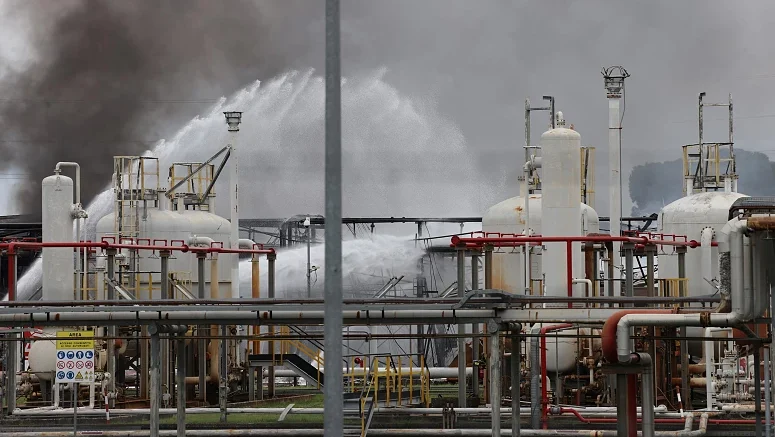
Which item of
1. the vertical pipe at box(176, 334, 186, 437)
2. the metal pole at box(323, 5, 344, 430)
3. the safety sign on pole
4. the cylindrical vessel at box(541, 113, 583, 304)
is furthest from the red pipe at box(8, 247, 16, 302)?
the metal pole at box(323, 5, 344, 430)

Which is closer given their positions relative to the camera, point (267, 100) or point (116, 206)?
point (116, 206)

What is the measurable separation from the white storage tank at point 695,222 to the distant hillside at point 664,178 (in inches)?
1822

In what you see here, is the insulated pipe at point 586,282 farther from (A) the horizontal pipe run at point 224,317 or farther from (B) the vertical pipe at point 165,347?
(B) the vertical pipe at point 165,347

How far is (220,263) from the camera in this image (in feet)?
132

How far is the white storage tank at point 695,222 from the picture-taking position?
3528cm

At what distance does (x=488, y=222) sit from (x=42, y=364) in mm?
13746

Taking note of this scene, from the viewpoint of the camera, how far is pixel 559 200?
28297mm

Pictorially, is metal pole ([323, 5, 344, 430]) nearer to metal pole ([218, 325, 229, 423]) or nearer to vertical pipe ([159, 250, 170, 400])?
metal pole ([218, 325, 229, 423])

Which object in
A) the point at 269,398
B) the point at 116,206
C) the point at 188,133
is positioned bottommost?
the point at 269,398

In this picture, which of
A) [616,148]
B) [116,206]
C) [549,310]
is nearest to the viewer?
[549,310]

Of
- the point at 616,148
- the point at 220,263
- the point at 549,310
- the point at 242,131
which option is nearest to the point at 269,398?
the point at 220,263

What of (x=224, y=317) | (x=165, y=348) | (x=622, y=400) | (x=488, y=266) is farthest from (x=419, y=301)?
(x=165, y=348)

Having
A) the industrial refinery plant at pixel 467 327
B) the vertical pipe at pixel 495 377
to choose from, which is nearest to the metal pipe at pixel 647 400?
the industrial refinery plant at pixel 467 327

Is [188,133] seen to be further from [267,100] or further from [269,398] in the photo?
[269,398]
